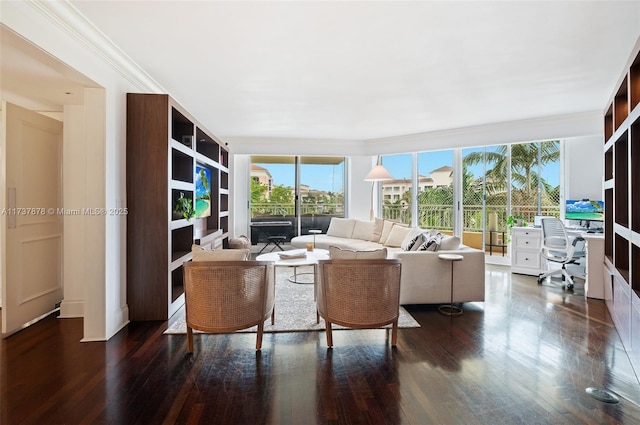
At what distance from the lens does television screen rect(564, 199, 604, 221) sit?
514 cm

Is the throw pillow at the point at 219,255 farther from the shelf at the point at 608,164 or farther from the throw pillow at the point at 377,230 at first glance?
the shelf at the point at 608,164

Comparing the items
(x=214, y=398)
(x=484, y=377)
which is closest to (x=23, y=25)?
(x=214, y=398)

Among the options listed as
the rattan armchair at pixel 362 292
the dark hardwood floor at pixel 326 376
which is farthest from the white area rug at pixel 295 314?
the rattan armchair at pixel 362 292

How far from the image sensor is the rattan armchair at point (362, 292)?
2.74m

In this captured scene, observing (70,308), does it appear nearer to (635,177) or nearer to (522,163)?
(635,177)

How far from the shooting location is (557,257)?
4902 mm

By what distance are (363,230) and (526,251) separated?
9.54ft

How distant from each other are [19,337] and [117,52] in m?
2.82

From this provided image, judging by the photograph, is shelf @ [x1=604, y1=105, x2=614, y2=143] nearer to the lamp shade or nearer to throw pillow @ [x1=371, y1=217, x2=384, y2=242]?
the lamp shade

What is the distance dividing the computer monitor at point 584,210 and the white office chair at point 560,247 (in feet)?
1.61

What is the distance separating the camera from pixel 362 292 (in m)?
2.73

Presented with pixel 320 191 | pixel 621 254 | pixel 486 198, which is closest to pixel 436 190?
pixel 486 198

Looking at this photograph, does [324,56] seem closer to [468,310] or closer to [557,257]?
[468,310]

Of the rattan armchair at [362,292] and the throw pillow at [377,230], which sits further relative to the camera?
the throw pillow at [377,230]
